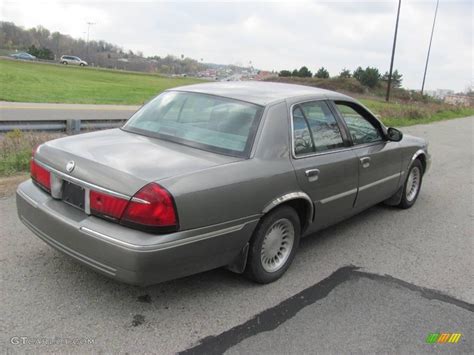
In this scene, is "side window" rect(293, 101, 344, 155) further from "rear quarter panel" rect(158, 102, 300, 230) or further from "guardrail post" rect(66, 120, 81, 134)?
"guardrail post" rect(66, 120, 81, 134)

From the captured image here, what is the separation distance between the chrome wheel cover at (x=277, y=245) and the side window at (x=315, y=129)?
2.08 ft

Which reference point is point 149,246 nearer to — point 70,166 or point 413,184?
point 70,166

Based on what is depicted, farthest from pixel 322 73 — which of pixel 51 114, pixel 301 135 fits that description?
pixel 301 135

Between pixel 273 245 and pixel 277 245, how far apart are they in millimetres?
58

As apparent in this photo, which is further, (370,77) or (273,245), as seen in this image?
(370,77)

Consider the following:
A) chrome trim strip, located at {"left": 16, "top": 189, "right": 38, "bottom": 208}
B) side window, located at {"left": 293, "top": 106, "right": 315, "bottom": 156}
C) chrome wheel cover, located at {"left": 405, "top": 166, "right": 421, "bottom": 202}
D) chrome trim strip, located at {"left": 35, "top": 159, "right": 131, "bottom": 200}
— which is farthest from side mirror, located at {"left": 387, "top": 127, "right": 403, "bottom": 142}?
chrome trim strip, located at {"left": 16, "top": 189, "right": 38, "bottom": 208}

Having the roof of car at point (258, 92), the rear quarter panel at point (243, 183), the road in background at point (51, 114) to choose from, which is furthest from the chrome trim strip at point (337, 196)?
the road in background at point (51, 114)

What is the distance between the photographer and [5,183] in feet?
18.5

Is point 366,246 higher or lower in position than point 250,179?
lower

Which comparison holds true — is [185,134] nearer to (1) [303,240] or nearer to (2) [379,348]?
(1) [303,240]

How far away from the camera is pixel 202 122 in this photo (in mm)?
3859

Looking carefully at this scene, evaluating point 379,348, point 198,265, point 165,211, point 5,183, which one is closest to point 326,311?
point 379,348

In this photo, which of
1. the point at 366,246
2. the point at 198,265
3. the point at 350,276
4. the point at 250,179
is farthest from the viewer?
the point at 366,246

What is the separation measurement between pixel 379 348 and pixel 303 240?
6.12ft
